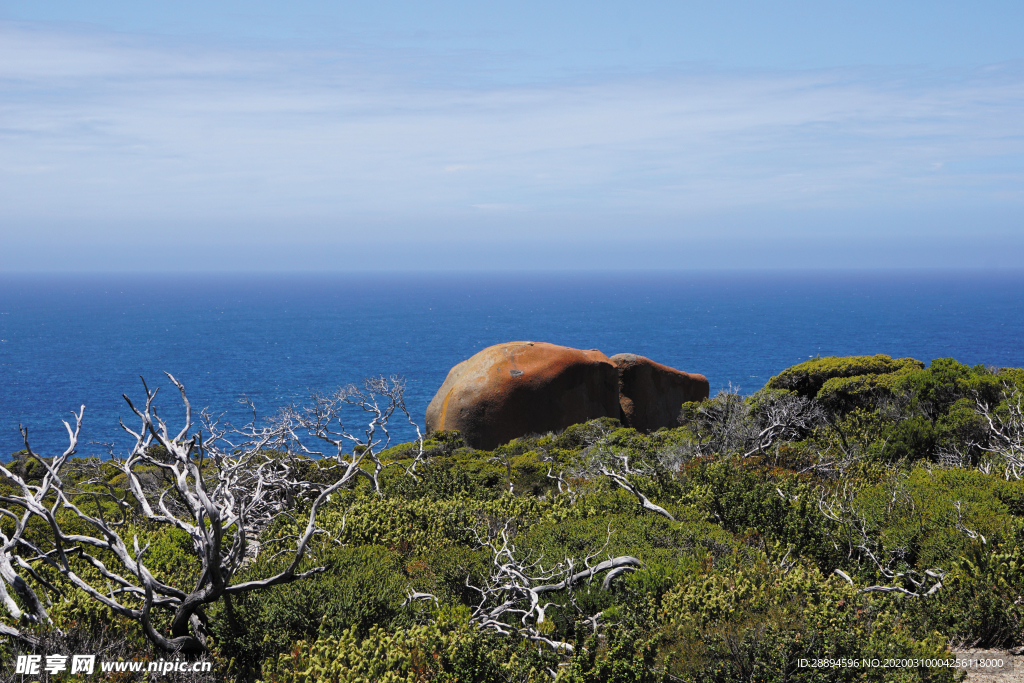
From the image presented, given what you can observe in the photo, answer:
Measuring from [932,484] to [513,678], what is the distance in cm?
1079

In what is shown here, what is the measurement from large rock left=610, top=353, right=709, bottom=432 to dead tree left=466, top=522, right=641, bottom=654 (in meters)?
23.1

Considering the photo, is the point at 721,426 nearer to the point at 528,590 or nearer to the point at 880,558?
the point at 880,558

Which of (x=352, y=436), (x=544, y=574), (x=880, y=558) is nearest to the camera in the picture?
(x=544, y=574)

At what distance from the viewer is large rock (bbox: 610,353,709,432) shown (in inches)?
1273

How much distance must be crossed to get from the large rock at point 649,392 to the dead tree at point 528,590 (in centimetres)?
2311

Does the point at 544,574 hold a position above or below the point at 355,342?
above

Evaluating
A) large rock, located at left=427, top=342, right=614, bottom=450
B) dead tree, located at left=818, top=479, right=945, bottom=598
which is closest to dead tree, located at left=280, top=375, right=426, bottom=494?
large rock, located at left=427, top=342, right=614, bottom=450

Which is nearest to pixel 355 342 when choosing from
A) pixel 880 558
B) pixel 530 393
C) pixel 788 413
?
pixel 530 393

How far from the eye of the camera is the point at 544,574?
9.14 metres

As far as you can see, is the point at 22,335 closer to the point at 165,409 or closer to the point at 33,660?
the point at 165,409

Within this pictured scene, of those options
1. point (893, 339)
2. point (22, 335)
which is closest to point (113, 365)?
point (22, 335)

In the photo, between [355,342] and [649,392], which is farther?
[355,342]

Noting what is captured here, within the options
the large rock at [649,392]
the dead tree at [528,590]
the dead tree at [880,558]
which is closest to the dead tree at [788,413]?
the large rock at [649,392]

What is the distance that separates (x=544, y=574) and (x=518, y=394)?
19.4 meters
